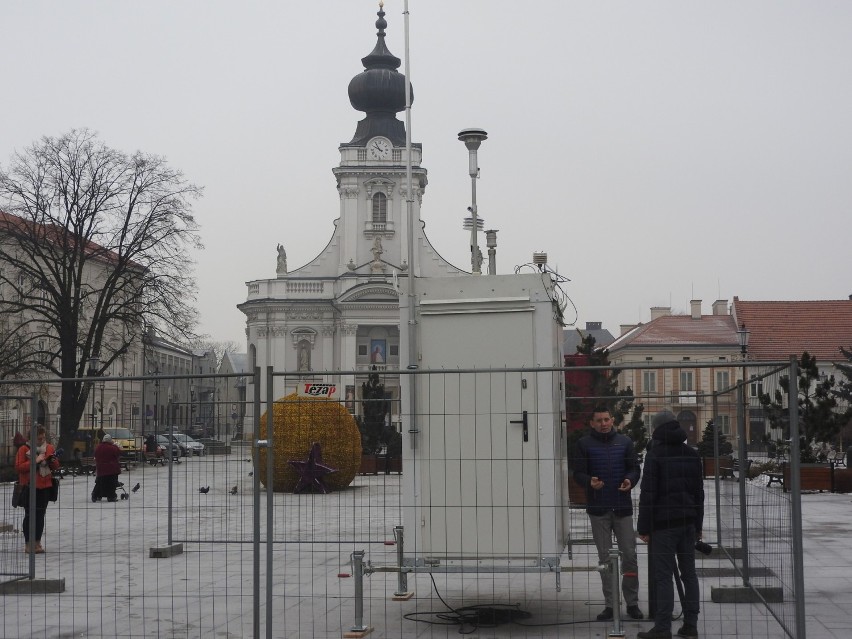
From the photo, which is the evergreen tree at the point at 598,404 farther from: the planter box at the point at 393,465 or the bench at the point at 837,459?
the bench at the point at 837,459

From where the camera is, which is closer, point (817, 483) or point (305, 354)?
point (817, 483)

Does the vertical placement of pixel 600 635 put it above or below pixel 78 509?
below

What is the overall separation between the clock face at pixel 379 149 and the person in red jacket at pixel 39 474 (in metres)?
81.1

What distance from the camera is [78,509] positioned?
12633 millimetres

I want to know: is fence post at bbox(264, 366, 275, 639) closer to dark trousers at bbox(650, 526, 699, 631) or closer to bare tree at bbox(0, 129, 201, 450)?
Result: dark trousers at bbox(650, 526, 699, 631)

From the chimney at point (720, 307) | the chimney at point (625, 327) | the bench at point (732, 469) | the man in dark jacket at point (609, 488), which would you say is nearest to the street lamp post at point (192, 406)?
the man in dark jacket at point (609, 488)

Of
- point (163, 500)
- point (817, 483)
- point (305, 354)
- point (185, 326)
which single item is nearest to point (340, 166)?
point (305, 354)

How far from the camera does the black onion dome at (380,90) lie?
91.2 m

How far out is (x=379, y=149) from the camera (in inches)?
3703

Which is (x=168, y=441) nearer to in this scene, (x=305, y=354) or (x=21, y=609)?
(x=21, y=609)

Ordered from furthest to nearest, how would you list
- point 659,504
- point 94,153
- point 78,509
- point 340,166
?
point 340,166 → point 94,153 → point 78,509 → point 659,504

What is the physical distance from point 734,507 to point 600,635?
2.49 m

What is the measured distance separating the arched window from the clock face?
10.2 feet

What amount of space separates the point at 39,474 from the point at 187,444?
4.22 m
